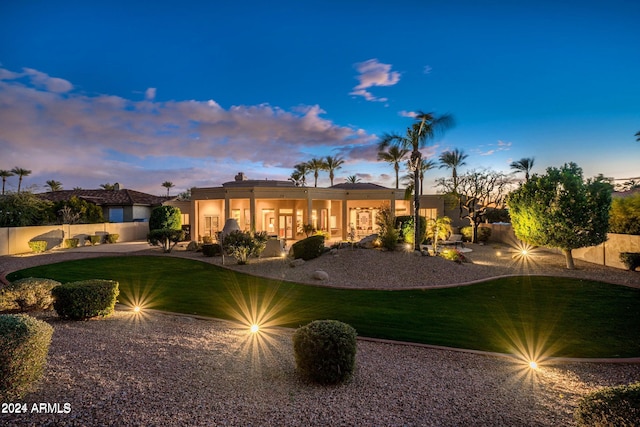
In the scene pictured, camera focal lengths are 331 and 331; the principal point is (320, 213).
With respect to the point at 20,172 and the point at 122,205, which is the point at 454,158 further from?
the point at 20,172

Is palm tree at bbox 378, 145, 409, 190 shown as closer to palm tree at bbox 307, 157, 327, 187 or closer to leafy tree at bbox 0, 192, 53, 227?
palm tree at bbox 307, 157, 327, 187

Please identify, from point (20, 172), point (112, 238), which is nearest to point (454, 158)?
point (112, 238)

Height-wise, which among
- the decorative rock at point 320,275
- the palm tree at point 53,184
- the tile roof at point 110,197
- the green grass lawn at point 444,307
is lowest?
the green grass lawn at point 444,307

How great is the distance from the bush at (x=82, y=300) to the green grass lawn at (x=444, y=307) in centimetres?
176

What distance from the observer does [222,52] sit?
46.5 ft

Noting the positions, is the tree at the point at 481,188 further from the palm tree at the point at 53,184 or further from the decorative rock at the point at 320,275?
the palm tree at the point at 53,184

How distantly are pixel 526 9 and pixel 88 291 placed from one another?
45.2 feet

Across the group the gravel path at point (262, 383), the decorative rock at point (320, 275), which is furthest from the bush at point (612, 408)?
the decorative rock at point (320, 275)

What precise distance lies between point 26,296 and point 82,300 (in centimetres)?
172

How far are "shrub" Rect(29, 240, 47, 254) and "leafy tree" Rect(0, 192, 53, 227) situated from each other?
3.28m

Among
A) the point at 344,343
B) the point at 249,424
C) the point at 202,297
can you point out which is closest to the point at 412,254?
the point at 202,297

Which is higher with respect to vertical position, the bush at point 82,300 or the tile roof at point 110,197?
the tile roof at point 110,197

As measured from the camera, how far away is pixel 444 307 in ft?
29.7

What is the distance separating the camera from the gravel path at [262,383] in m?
3.37
